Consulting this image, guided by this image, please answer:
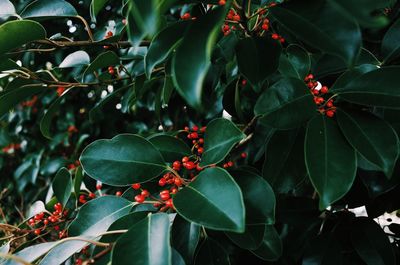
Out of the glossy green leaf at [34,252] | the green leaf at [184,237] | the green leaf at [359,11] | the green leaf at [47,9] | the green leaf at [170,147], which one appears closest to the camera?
the green leaf at [359,11]

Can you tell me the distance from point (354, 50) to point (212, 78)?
551 millimetres

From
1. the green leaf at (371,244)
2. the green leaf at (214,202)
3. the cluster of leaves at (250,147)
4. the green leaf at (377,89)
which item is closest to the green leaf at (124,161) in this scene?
the cluster of leaves at (250,147)

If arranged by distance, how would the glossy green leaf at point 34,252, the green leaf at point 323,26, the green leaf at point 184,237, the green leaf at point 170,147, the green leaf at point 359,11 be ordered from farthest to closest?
the green leaf at point 170,147, the green leaf at point 184,237, the glossy green leaf at point 34,252, the green leaf at point 323,26, the green leaf at point 359,11

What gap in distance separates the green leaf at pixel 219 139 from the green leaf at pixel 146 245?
14cm

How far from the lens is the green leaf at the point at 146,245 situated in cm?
52

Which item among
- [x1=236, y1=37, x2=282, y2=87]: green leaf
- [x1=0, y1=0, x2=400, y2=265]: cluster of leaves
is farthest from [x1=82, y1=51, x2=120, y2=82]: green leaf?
[x1=236, y1=37, x2=282, y2=87]: green leaf

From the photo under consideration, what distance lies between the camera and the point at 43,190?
7.02ft

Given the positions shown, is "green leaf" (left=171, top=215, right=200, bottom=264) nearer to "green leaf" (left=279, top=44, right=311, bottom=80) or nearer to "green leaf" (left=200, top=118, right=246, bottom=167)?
"green leaf" (left=200, top=118, right=246, bottom=167)

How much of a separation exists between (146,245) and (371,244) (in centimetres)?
55

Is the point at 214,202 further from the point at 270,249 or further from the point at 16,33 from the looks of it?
the point at 16,33

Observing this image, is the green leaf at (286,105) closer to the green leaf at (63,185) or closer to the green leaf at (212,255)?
the green leaf at (212,255)

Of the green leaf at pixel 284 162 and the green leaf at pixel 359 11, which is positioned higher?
the green leaf at pixel 359 11

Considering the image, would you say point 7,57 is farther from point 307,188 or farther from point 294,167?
point 307,188

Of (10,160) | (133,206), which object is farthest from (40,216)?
(10,160)
